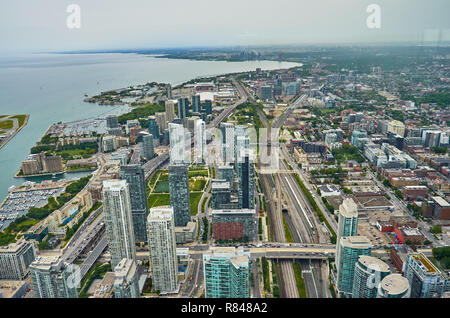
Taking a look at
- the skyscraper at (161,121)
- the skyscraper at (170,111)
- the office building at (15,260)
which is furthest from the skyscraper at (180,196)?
the skyscraper at (170,111)

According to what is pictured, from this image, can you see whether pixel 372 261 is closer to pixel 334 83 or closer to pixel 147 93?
pixel 334 83

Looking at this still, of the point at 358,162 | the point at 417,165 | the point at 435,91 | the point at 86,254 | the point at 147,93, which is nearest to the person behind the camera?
the point at 86,254

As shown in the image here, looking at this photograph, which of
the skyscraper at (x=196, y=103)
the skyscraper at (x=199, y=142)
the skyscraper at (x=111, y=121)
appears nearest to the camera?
the skyscraper at (x=199, y=142)

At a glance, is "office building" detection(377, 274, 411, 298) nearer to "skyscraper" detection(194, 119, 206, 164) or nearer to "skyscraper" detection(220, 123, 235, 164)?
"skyscraper" detection(220, 123, 235, 164)

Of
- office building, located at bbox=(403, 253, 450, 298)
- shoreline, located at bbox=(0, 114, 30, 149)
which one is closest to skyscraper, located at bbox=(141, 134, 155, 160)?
shoreline, located at bbox=(0, 114, 30, 149)

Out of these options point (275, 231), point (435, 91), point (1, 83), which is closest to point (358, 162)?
point (435, 91)

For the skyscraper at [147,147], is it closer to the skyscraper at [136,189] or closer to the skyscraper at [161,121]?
the skyscraper at [161,121]

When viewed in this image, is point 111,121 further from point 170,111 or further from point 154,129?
point 154,129
